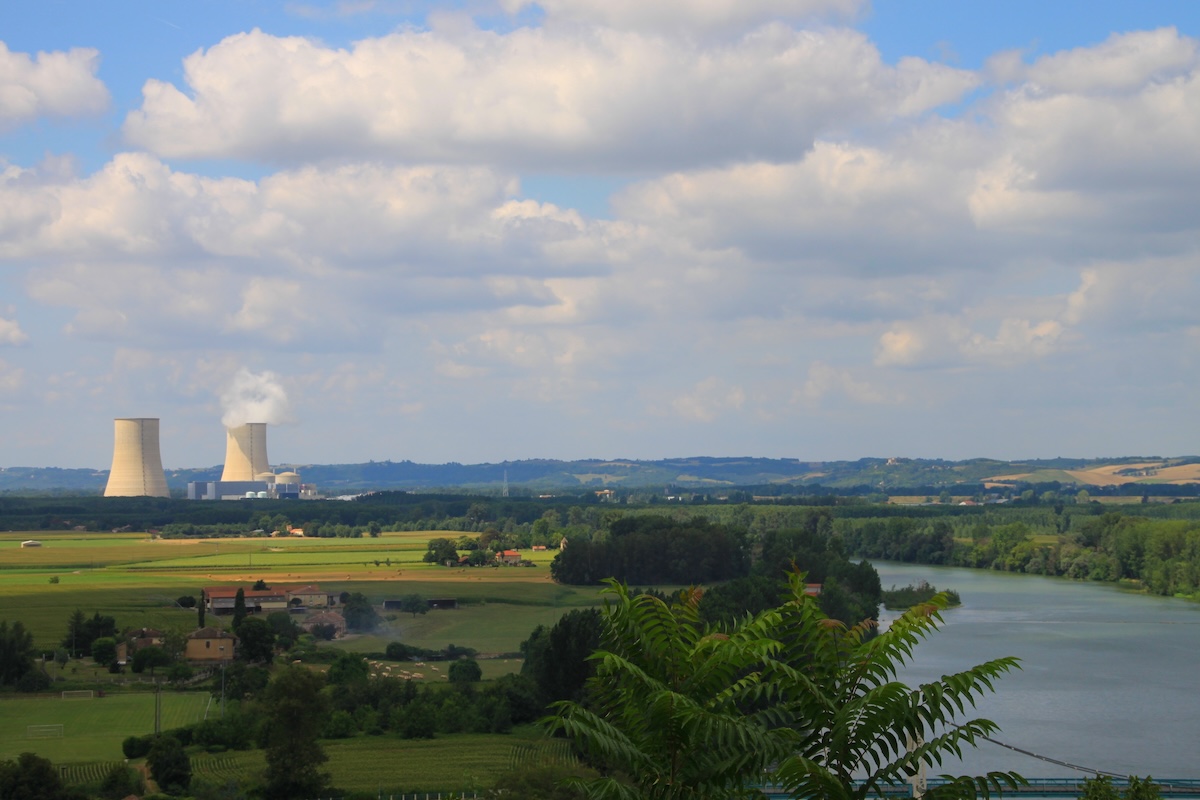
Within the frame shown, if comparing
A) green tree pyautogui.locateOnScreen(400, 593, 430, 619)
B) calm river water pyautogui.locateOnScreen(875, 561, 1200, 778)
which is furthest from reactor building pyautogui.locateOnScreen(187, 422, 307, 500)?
calm river water pyautogui.locateOnScreen(875, 561, 1200, 778)

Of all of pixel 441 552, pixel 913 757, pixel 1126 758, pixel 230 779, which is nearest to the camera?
pixel 913 757

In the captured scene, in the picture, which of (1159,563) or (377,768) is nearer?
(377,768)

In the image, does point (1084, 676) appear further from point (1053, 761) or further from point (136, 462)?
point (136, 462)

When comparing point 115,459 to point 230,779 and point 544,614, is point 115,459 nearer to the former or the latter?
point 544,614

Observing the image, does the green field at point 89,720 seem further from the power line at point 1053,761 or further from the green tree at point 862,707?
the green tree at point 862,707

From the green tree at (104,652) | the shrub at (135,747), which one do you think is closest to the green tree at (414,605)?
the green tree at (104,652)

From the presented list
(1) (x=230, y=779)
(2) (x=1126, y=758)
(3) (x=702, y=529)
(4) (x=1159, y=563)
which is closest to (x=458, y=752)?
(1) (x=230, y=779)
